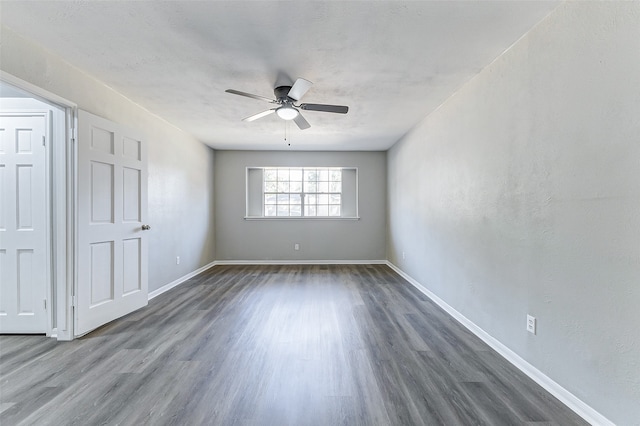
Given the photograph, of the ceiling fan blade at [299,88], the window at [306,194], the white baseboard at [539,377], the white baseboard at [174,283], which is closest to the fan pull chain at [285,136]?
the window at [306,194]

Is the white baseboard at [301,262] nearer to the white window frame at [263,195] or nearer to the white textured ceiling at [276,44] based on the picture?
the white window frame at [263,195]

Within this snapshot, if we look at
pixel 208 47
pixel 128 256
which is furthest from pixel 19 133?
pixel 208 47

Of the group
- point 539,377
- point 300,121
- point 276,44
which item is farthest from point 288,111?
point 539,377

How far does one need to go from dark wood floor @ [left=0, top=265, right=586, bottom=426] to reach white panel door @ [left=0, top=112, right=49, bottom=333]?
0.27 meters

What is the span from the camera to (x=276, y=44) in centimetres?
197

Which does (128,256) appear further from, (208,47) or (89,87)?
(208,47)

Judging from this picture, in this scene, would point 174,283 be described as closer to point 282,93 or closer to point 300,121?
point 300,121

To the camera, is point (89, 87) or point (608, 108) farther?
point (89, 87)

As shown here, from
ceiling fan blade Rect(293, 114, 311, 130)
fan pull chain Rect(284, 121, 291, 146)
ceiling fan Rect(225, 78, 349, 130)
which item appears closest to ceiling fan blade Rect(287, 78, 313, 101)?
ceiling fan Rect(225, 78, 349, 130)

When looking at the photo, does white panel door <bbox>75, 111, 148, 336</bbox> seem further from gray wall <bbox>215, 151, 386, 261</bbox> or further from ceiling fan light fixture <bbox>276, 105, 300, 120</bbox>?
gray wall <bbox>215, 151, 386, 261</bbox>

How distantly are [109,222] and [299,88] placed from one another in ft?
7.51

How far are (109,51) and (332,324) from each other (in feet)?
9.92

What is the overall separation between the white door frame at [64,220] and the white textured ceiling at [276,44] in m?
0.63

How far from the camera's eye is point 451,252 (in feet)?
9.48
